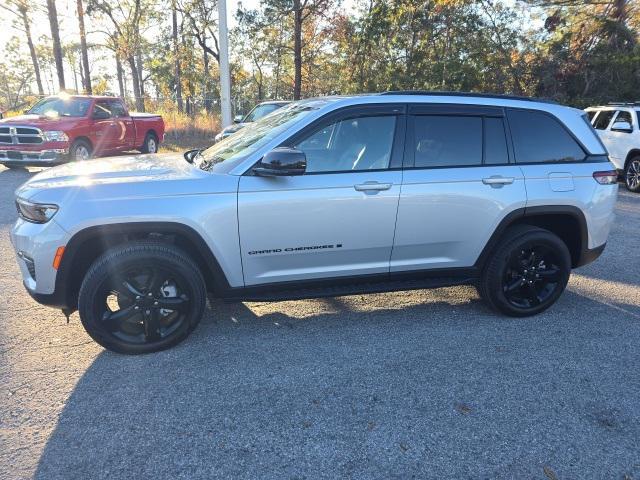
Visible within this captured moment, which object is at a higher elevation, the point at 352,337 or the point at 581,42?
the point at 581,42

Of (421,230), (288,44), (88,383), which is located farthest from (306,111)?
(288,44)

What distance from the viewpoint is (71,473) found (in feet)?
7.51

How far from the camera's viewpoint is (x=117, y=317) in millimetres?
3277

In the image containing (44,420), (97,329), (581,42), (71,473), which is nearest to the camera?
(71,473)

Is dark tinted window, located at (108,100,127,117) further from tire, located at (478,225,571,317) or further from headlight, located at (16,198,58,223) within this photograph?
tire, located at (478,225,571,317)

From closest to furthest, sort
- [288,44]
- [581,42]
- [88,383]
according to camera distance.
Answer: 1. [88,383]
2. [581,42]
3. [288,44]

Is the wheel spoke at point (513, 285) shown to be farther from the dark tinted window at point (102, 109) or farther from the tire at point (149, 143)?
the tire at point (149, 143)

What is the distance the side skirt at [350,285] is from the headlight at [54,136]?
9.63 meters

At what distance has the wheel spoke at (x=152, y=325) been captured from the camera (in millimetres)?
3316

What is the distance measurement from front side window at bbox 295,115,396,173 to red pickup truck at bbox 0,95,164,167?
9.72m

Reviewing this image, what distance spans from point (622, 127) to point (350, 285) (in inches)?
399

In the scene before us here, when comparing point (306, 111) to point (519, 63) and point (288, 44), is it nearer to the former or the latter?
point (519, 63)

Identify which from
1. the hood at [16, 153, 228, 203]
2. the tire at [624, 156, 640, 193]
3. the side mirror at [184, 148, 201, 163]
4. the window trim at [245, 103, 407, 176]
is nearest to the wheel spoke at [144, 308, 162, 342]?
the hood at [16, 153, 228, 203]

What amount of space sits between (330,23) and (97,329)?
27065 millimetres
